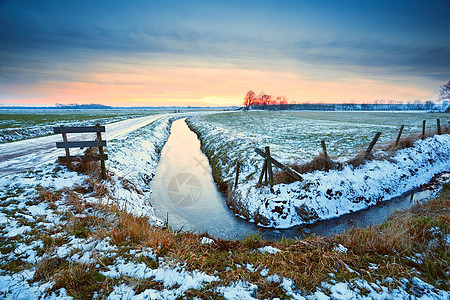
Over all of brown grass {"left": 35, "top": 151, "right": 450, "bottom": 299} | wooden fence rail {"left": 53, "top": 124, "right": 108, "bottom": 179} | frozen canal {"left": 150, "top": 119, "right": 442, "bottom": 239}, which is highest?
wooden fence rail {"left": 53, "top": 124, "right": 108, "bottom": 179}

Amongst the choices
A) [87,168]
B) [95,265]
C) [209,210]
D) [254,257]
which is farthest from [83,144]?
[254,257]

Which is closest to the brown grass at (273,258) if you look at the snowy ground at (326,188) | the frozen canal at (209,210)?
the frozen canal at (209,210)

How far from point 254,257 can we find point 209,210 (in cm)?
555

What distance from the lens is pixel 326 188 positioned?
920 cm

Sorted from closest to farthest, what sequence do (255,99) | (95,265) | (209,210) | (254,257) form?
A: 1. (95,265)
2. (254,257)
3. (209,210)
4. (255,99)

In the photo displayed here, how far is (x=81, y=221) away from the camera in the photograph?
5.55 meters

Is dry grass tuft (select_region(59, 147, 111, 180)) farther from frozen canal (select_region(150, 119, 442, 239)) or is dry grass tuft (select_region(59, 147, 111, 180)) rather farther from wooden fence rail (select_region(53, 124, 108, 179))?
frozen canal (select_region(150, 119, 442, 239))

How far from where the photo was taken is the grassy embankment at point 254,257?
12.0ft

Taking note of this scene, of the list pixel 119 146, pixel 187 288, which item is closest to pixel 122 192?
pixel 187 288

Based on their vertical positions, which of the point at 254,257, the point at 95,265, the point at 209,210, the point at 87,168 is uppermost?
the point at 87,168

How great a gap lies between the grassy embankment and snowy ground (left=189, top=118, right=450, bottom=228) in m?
3.43

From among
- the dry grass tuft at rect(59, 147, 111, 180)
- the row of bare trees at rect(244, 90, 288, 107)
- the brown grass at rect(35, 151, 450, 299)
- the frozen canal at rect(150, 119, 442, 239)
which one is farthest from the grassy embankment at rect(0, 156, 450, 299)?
the row of bare trees at rect(244, 90, 288, 107)

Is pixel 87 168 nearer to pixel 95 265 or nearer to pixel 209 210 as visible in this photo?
pixel 209 210

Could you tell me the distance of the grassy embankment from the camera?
3658 millimetres
